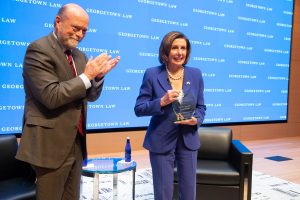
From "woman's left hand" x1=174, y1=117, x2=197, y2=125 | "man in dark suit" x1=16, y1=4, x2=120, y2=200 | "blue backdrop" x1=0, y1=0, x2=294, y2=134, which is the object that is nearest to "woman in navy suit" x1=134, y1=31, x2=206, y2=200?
"woman's left hand" x1=174, y1=117, x2=197, y2=125

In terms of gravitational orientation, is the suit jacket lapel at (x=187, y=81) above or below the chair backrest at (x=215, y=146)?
above

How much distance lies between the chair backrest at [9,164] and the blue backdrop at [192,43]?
1.51 m

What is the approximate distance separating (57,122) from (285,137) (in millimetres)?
6173

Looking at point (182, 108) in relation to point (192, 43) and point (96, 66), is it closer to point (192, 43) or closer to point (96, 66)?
point (96, 66)

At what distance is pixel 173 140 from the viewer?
2.03 m

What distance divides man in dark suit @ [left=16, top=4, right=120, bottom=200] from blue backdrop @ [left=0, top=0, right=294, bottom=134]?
2596 mm

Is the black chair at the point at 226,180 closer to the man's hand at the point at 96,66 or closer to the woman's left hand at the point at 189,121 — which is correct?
the woman's left hand at the point at 189,121

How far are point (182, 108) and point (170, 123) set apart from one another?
144mm

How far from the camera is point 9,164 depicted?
2.42 m

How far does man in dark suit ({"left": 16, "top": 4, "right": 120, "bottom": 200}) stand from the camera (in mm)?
1435

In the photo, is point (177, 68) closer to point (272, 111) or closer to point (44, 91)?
point (44, 91)

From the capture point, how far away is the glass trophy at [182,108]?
197cm

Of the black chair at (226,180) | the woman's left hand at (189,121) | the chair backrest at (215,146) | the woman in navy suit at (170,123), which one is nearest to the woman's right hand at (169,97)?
the woman in navy suit at (170,123)

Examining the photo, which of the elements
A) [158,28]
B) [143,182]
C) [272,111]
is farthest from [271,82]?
[143,182]
